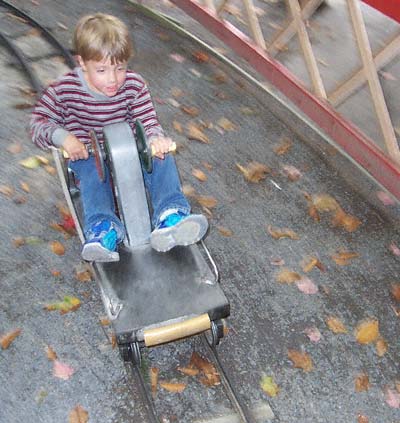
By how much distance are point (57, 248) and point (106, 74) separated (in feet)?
4.21

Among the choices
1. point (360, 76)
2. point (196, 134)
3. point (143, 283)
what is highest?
point (360, 76)

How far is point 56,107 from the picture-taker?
322cm

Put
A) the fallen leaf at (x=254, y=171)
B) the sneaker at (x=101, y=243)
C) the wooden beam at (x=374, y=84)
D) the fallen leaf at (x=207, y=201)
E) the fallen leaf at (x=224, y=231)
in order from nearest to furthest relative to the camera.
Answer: the sneaker at (x=101, y=243) < the fallen leaf at (x=224, y=231) < the fallen leaf at (x=207, y=201) < the wooden beam at (x=374, y=84) < the fallen leaf at (x=254, y=171)

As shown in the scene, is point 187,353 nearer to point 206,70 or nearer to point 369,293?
Result: point 369,293

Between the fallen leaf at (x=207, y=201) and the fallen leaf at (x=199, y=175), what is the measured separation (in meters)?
0.21

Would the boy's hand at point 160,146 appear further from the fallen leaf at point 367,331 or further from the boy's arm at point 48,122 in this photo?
the fallen leaf at point 367,331

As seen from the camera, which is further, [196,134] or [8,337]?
[196,134]

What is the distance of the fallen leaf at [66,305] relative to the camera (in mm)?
3346

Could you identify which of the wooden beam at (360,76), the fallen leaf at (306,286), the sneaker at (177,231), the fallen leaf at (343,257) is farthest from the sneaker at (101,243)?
the wooden beam at (360,76)

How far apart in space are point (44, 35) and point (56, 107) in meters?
3.11

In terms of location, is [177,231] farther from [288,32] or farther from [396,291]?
[288,32]

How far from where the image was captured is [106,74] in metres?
2.97

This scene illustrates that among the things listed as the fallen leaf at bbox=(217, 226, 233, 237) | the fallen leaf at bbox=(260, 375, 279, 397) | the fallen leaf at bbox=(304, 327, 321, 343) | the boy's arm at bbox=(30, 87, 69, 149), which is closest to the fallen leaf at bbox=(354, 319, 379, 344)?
the fallen leaf at bbox=(304, 327, 321, 343)

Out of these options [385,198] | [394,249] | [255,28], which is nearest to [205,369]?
[394,249]
